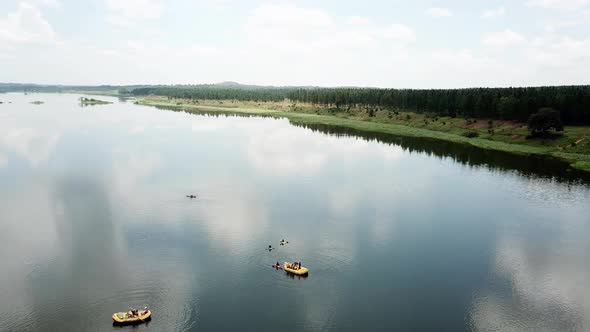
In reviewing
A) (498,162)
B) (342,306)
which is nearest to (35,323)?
(342,306)

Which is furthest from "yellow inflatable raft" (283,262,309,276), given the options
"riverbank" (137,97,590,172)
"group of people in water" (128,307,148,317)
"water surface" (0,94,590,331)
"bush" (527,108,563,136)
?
"bush" (527,108,563,136)

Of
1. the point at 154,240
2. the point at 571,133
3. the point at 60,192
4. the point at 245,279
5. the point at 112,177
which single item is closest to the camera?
the point at 245,279

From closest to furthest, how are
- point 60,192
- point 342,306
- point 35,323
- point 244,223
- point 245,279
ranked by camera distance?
point 35,323, point 342,306, point 245,279, point 244,223, point 60,192

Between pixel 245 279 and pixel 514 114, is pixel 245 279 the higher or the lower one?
the lower one

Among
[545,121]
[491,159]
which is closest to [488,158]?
[491,159]

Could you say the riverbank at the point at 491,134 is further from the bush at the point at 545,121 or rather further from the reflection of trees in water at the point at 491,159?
the reflection of trees in water at the point at 491,159

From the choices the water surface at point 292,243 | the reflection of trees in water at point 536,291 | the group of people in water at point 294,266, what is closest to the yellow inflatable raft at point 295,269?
the group of people in water at point 294,266

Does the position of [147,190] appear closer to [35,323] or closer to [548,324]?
[35,323]
